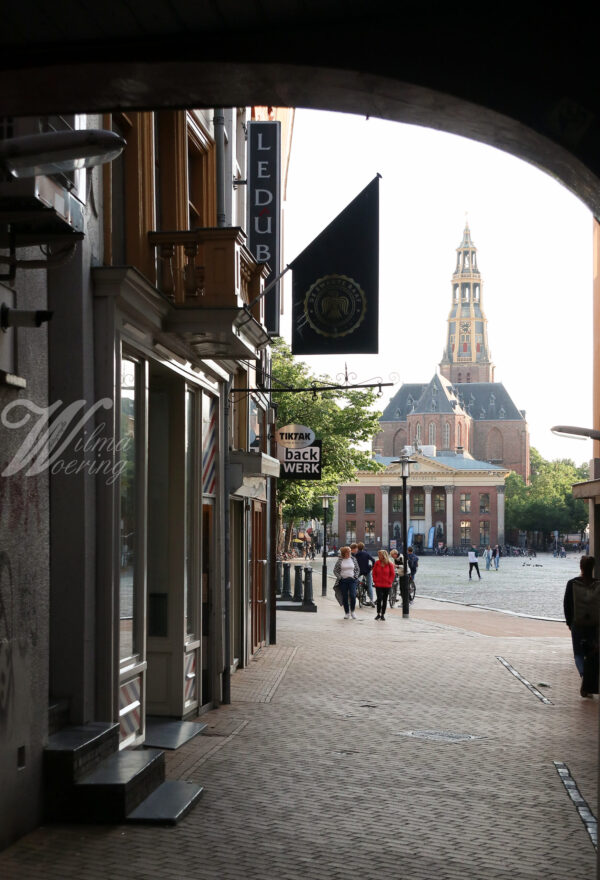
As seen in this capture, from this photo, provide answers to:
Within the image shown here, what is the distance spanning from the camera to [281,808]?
7.96 meters

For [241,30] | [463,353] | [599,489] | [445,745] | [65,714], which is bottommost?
[445,745]

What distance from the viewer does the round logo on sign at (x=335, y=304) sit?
14172mm

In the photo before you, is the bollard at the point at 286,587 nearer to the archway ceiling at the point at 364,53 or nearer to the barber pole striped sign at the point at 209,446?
the barber pole striped sign at the point at 209,446

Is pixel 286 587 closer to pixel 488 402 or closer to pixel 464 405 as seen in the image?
pixel 464 405

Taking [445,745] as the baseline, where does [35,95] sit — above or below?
above

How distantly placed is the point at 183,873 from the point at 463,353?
17784 cm

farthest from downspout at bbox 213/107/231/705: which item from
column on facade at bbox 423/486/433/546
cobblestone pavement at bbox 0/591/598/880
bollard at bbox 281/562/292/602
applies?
column on facade at bbox 423/486/433/546

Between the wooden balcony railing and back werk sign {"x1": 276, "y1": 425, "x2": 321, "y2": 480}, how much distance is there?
38.0 ft

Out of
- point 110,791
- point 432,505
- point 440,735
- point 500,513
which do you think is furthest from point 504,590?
point 432,505

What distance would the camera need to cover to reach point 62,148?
4133 millimetres

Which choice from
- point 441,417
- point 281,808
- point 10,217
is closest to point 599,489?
point 281,808

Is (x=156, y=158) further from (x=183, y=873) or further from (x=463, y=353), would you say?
(x=463, y=353)

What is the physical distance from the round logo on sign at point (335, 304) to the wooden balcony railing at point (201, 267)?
3592mm

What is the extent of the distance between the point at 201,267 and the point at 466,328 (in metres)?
176
